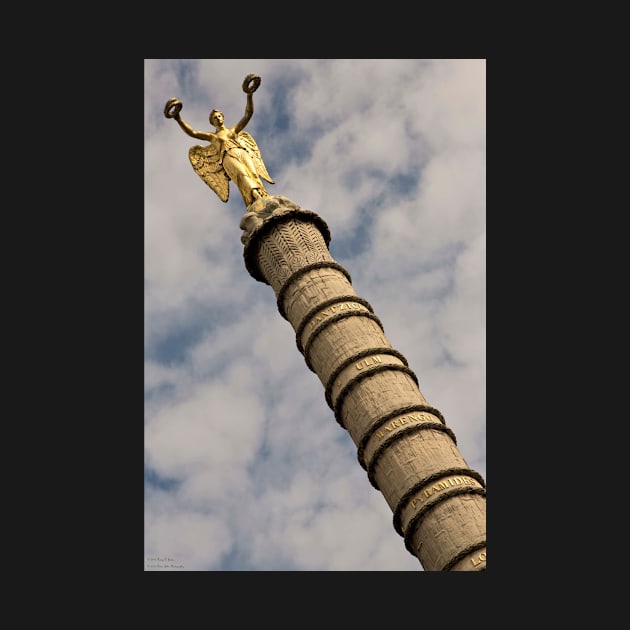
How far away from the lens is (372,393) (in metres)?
15.3

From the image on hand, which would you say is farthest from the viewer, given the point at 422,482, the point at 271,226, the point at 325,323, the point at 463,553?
the point at 271,226

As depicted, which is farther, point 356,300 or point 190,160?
point 190,160

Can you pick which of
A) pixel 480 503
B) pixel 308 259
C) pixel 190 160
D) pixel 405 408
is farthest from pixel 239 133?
pixel 480 503

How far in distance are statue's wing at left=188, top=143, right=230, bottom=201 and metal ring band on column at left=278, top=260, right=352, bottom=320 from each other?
4255 millimetres

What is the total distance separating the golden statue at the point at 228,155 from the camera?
19.7 meters

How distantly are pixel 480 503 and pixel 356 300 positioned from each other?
432 centimetres

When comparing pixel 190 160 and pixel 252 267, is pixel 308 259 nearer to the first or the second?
pixel 252 267

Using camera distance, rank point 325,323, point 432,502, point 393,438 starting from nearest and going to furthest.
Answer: point 432,502 → point 393,438 → point 325,323

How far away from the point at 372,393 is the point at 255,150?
299 inches

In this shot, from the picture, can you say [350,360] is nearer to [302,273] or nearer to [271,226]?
[302,273]

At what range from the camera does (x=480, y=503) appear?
45.9ft

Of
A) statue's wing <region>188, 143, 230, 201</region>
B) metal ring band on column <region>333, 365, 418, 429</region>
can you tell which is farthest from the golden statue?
metal ring band on column <region>333, 365, 418, 429</region>

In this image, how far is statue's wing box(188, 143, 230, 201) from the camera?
2070cm

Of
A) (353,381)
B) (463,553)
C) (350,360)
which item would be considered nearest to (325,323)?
(350,360)
